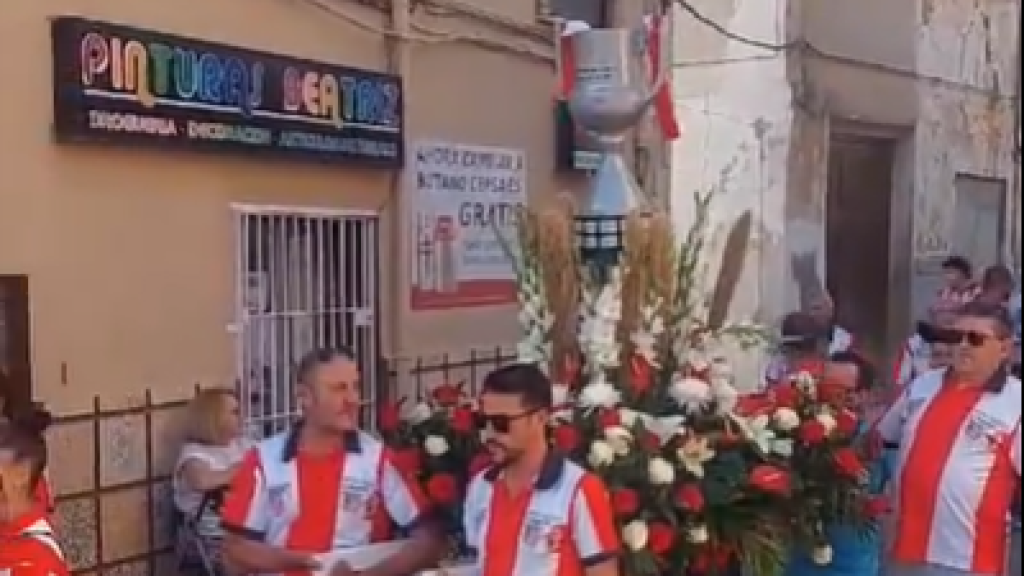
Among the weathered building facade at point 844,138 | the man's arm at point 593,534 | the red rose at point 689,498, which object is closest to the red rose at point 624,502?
Result: the red rose at point 689,498

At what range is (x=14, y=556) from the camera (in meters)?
4.40

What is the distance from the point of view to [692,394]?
17.4 ft

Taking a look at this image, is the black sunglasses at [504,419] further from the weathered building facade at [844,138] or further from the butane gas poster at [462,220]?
the weathered building facade at [844,138]

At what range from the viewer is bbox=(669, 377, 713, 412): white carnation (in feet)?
17.4

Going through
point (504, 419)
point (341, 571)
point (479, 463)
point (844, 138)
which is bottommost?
point (341, 571)

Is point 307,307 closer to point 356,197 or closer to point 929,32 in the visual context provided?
point 356,197

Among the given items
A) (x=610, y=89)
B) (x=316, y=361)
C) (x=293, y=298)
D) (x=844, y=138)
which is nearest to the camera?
(x=316, y=361)

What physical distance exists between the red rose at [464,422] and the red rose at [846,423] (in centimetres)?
118

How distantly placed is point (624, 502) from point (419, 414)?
87cm

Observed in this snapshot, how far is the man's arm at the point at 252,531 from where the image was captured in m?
4.68

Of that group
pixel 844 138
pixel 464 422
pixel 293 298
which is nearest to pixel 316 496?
pixel 464 422

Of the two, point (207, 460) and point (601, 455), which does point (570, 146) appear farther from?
point (601, 455)

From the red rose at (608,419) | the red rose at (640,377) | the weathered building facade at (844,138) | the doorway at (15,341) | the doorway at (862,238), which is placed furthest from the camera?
the doorway at (862,238)

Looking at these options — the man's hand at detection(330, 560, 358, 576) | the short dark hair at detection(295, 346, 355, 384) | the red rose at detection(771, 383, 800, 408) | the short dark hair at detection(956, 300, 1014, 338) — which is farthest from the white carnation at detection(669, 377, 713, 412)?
the man's hand at detection(330, 560, 358, 576)
